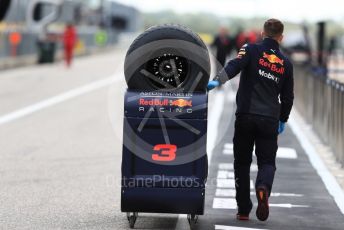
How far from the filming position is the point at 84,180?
12.2m

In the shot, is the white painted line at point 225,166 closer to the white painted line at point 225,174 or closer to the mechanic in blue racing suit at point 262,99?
the white painted line at point 225,174

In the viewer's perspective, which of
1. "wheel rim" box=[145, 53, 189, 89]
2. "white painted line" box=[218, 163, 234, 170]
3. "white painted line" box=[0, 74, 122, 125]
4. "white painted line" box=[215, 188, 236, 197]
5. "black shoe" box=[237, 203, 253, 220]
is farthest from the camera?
"white painted line" box=[0, 74, 122, 125]

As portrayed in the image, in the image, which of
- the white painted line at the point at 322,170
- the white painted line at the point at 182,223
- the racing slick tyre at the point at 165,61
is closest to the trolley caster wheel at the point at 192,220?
the white painted line at the point at 182,223

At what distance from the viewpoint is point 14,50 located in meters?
42.9

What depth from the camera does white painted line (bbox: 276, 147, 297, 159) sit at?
50.1 ft

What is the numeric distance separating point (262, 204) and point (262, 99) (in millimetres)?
921

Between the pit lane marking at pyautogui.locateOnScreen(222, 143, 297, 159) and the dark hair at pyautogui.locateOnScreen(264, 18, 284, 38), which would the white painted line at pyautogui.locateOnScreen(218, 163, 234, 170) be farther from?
the dark hair at pyautogui.locateOnScreen(264, 18, 284, 38)

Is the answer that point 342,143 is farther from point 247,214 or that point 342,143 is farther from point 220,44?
point 220,44

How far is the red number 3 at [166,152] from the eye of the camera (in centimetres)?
884

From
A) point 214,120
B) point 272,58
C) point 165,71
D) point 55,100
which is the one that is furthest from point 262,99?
point 55,100

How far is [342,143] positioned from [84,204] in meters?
5.14

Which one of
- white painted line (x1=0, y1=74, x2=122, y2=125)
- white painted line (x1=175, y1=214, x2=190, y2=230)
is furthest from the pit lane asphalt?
white painted line (x1=0, y1=74, x2=122, y2=125)

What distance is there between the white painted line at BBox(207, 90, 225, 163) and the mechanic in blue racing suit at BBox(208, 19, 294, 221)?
192 inches

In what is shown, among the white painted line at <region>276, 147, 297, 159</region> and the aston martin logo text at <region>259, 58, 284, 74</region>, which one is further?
the white painted line at <region>276, 147, 297, 159</region>
